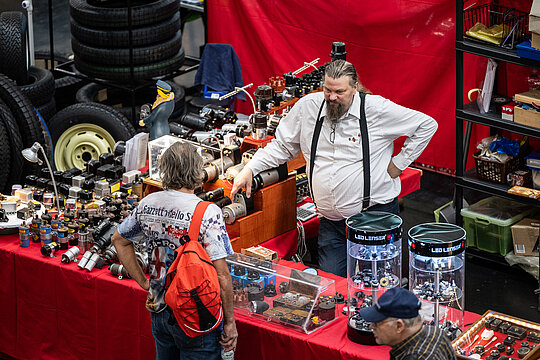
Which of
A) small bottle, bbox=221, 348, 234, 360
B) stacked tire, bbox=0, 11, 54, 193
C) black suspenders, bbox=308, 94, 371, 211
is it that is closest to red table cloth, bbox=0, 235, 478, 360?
small bottle, bbox=221, 348, 234, 360

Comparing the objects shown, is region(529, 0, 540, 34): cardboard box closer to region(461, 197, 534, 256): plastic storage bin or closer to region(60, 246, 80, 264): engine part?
region(461, 197, 534, 256): plastic storage bin

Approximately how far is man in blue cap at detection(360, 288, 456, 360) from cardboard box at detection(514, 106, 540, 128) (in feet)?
11.0

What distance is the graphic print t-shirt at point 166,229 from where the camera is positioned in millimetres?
3896

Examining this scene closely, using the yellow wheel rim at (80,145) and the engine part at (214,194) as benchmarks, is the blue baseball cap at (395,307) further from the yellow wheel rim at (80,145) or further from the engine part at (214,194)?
the yellow wheel rim at (80,145)

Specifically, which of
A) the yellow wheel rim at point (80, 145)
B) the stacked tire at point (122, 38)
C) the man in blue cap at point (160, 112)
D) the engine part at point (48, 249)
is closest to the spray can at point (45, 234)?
the engine part at point (48, 249)

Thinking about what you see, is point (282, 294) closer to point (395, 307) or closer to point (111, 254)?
point (111, 254)

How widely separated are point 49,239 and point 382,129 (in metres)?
2.05

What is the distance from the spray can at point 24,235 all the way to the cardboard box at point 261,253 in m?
1.30

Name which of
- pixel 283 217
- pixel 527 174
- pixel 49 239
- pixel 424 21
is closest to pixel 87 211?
pixel 49 239

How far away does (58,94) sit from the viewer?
9.60 m

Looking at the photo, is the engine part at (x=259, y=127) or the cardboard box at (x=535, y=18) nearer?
the engine part at (x=259, y=127)

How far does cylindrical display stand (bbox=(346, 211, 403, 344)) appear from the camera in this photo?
423 centimetres

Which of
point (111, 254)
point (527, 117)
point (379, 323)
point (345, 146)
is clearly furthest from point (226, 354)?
point (527, 117)

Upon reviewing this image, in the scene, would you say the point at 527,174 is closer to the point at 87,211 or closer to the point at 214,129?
the point at 214,129
